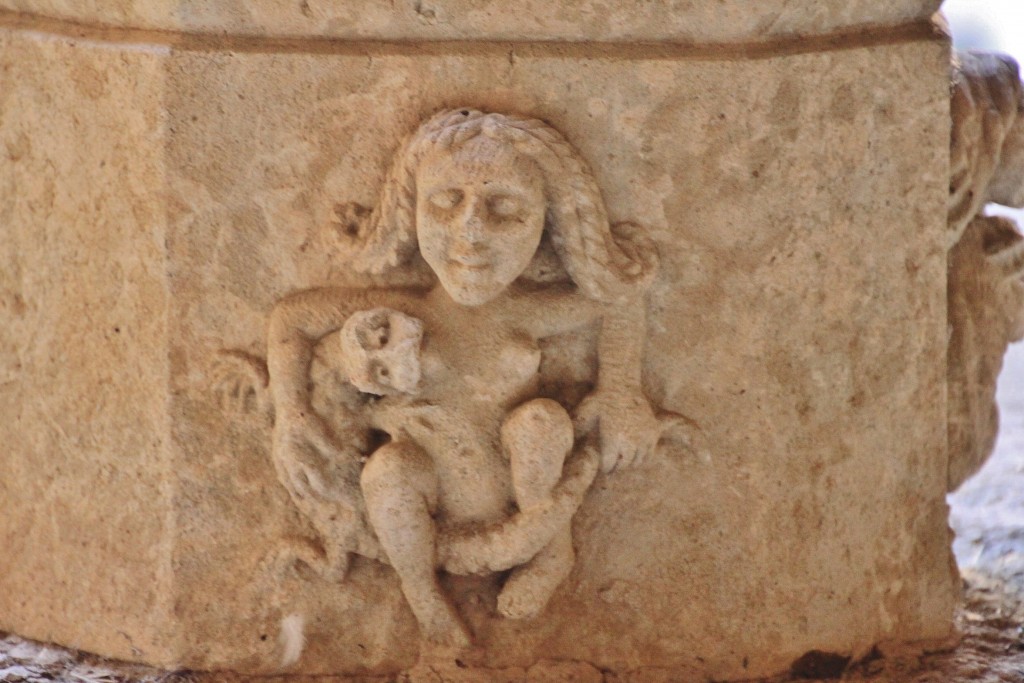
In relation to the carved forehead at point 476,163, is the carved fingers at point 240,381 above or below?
below

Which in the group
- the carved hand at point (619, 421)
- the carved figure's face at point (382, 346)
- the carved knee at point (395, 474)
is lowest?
the carved knee at point (395, 474)

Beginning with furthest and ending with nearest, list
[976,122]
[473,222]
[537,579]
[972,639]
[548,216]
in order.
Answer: [972,639], [976,122], [537,579], [548,216], [473,222]

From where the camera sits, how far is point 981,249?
10.0 ft

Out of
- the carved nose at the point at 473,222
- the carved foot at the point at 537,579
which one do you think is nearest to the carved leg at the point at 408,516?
the carved foot at the point at 537,579

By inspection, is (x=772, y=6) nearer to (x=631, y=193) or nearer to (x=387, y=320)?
(x=631, y=193)

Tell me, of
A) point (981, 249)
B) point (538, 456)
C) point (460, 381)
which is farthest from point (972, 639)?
point (460, 381)

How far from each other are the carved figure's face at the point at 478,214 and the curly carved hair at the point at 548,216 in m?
0.02

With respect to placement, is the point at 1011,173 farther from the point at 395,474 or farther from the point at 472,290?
the point at 395,474

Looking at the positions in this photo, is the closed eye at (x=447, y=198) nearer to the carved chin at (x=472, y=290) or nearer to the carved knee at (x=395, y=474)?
the carved chin at (x=472, y=290)

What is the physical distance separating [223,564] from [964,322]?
1.35 m

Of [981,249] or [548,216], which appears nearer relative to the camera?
[548,216]

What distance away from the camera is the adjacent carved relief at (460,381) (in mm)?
2521

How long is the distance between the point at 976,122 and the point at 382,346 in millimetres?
1101

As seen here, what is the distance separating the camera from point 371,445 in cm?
267
